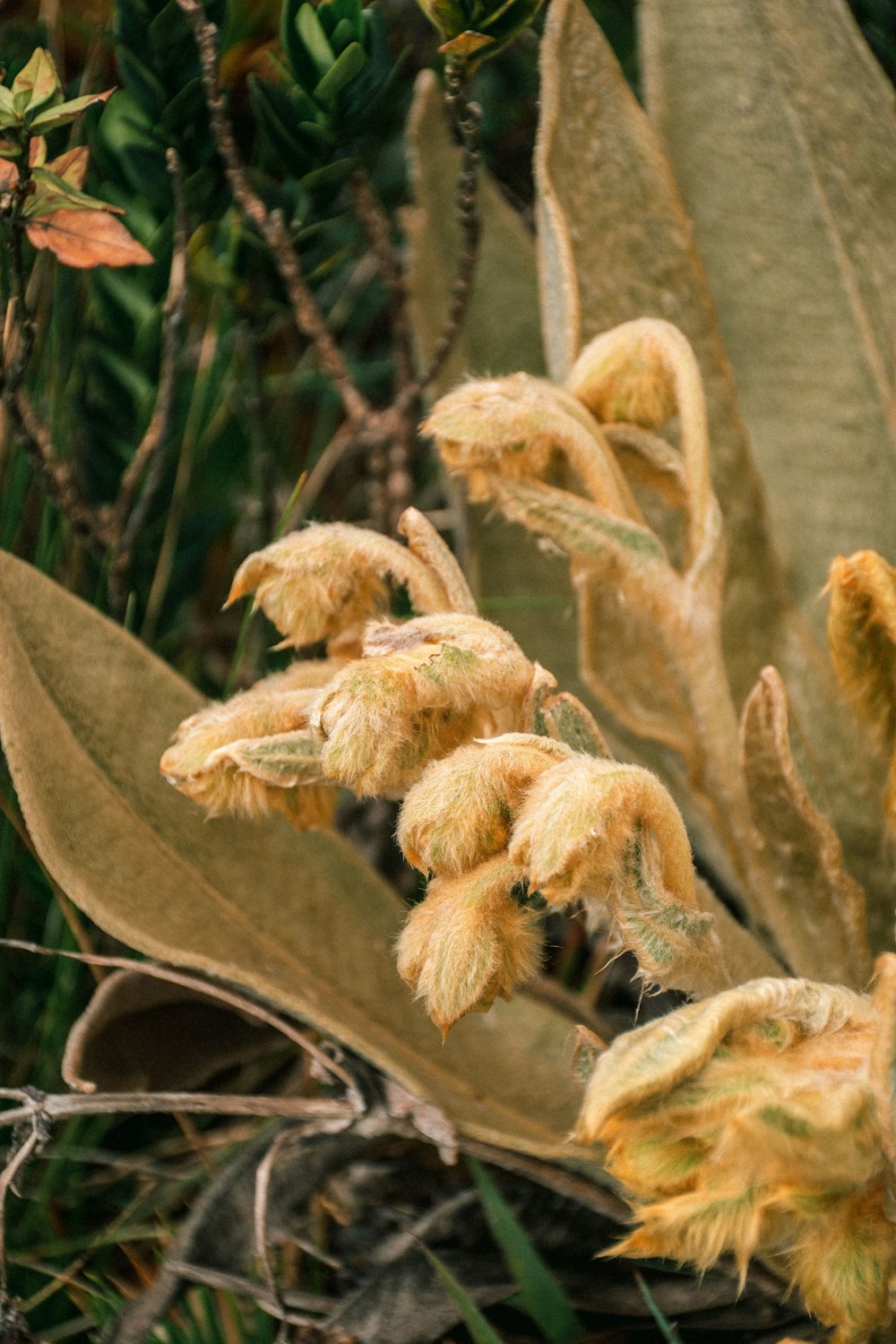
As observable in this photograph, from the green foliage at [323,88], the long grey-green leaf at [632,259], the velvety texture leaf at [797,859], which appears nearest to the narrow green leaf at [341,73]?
the green foliage at [323,88]

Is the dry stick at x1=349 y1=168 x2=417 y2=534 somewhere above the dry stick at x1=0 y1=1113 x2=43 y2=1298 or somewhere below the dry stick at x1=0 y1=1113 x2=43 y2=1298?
above

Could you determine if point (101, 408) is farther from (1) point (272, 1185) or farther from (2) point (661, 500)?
(1) point (272, 1185)

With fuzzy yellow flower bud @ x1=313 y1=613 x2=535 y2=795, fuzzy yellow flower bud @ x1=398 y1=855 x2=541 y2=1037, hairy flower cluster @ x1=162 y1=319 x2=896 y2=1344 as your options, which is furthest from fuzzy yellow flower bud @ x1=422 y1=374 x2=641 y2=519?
fuzzy yellow flower bud @ x1=398 y1=855 x2=541 y2=1037

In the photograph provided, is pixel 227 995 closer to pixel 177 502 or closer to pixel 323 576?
pixel 323 576

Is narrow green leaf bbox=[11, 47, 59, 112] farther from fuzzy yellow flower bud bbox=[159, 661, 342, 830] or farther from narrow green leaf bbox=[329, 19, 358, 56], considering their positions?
fuzzy yellow flower bud bbox=[159, 661, 342, 830]

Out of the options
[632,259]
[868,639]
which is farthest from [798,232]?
[868,639]

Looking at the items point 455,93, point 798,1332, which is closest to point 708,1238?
point 798,1332
